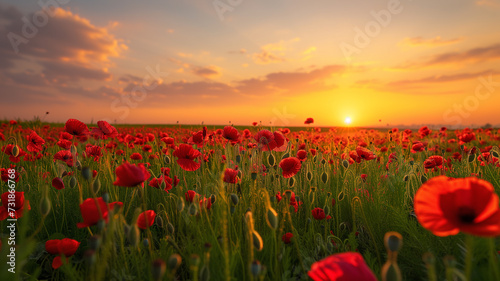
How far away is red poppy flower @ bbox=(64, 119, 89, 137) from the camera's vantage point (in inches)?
92.7

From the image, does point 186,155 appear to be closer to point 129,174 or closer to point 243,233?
point 243,233

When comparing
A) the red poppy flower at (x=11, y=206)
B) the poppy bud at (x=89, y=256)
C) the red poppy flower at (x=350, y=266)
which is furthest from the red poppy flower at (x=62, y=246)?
the red poppy flower at (x=350, y=266)

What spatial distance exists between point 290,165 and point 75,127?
5.77 ft

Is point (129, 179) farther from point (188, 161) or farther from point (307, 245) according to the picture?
point (307, 245)

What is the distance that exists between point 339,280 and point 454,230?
1.00 feet

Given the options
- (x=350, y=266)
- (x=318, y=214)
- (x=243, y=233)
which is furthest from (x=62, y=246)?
(x=318, y=214)

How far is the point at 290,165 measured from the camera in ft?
6.64

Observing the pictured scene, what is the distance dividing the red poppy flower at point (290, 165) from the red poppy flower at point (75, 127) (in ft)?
5.31

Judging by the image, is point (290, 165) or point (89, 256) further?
point (290, 165)

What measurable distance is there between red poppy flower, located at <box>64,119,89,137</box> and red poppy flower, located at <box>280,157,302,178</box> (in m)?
1.62

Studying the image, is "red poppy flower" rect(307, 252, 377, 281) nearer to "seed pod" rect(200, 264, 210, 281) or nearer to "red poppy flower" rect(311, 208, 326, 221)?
"seed pod" rect(200, 264, 210, 281)

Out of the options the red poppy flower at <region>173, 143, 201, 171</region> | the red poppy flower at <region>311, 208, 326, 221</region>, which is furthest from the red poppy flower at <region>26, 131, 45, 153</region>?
the red poppy flower at <region>311, 208, 326, 221</region>

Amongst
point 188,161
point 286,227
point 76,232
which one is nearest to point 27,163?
point 76,232

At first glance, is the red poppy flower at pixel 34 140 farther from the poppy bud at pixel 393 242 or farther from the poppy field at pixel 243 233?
the poppy bud at pixel 393 242
